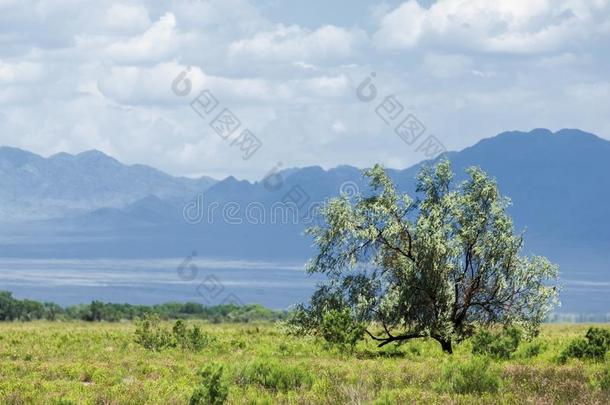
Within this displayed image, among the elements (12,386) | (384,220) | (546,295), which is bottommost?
(12,386)

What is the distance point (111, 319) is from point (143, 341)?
165 ft

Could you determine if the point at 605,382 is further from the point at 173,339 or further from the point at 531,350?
the point at 173,339

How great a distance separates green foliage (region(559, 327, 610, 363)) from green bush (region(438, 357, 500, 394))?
9.62 meters

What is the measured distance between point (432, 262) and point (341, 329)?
4.42 meters

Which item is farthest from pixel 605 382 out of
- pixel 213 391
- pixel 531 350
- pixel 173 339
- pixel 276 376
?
pixel 173 339

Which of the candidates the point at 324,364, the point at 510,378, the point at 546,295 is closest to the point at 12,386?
the point at 324,364

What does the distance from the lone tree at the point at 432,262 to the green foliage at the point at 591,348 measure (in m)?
4.36

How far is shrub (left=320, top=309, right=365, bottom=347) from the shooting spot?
3631 centimetres

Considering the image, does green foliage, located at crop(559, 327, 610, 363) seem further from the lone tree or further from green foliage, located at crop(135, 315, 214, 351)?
green foliage, located at crop(135, 315, 214, 351)

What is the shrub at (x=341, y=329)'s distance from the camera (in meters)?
36.3

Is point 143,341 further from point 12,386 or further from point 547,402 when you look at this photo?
point 547,402

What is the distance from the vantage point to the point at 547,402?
1983cm

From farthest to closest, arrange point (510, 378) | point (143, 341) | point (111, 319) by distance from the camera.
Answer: point (111, 319) < point (143, 341) < point (510, 378)

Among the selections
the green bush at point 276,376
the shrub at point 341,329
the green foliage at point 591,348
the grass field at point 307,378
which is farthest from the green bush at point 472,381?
the shrub at point 341,329
